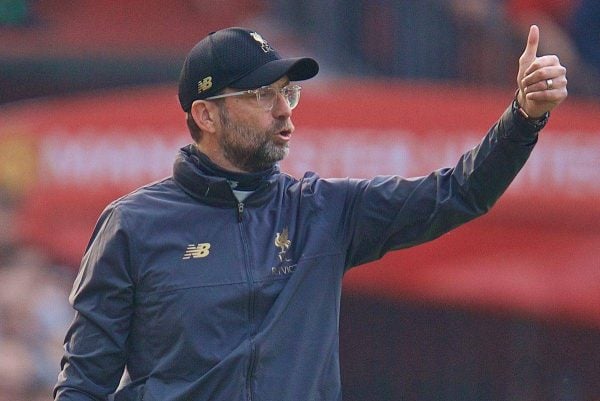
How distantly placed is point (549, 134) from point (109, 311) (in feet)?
9.74

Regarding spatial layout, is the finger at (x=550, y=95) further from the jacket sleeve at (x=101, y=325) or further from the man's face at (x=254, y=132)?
the jacket sleeve at (x=101, y=325)

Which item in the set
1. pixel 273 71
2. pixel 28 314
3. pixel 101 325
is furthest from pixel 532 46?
pixel 28 314

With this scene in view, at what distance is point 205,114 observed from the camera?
297 centimetres

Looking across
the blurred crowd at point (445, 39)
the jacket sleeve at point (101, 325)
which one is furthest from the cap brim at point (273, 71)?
the blurred crowd at point (445, 39)

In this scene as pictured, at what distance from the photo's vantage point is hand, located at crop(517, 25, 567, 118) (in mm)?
2607

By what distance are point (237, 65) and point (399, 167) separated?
2588 mm

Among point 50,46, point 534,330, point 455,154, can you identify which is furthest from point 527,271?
point 50,46

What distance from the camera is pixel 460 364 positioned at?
17.4 feet

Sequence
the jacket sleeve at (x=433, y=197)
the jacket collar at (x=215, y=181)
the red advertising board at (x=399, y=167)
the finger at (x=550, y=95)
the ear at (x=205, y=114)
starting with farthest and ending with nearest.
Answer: the red advertising board at (x=399, y=167), the ear at (x=205, y=114), the jacket collar at (x=215, y=181), the jacket sleeve at (x=433, y=197), the finger at (x=550, y=95)

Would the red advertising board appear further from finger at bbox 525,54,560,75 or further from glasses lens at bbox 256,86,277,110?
finger at bbox 525,54,560,75

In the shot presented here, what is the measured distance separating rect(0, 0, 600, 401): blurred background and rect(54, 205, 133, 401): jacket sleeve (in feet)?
8.58

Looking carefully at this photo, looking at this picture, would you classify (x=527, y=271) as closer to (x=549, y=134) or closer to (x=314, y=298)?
(x=549, y=134)

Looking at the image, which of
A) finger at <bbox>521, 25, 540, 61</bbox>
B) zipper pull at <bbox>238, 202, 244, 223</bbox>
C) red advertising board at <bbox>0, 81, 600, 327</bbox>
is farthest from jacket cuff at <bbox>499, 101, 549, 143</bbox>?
red advertising board at <bbox>0, 81, 600, 327</bbox>

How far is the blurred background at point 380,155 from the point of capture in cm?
524
